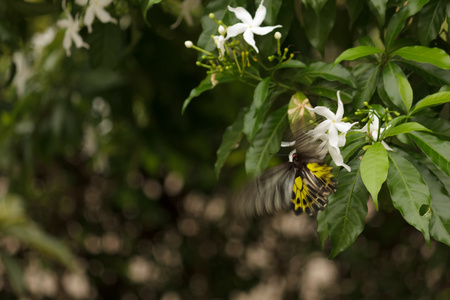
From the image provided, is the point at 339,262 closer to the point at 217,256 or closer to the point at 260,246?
the point at 260,246

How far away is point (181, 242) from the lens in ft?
10.5

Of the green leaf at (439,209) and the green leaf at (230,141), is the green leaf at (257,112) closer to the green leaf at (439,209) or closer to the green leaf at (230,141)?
the green leaf at (230,141)

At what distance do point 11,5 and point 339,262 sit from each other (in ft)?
7.99

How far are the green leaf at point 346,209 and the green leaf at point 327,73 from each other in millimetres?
178

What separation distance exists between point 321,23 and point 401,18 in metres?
0.24

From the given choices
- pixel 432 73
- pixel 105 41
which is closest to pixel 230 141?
pixel 432 73

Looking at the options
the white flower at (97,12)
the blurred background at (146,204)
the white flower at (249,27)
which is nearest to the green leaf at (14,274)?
the blurred background at (146,204)

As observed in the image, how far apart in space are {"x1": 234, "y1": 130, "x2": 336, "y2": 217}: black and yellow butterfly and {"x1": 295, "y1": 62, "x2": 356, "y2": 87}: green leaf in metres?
0.13

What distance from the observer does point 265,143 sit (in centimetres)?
100

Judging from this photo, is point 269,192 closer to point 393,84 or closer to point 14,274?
point 393,84

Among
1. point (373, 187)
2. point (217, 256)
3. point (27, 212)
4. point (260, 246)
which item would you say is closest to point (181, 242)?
point (217, 256)

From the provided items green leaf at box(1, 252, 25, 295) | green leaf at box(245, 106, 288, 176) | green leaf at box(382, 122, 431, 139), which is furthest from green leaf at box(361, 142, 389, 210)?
green leaf at box(1, 252, 25, 295)

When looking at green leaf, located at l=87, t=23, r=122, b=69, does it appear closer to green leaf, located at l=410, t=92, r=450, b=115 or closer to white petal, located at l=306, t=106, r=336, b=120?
white petal, located at l=306, t=106, r=336, b=120

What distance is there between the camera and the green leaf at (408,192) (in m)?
0.76
